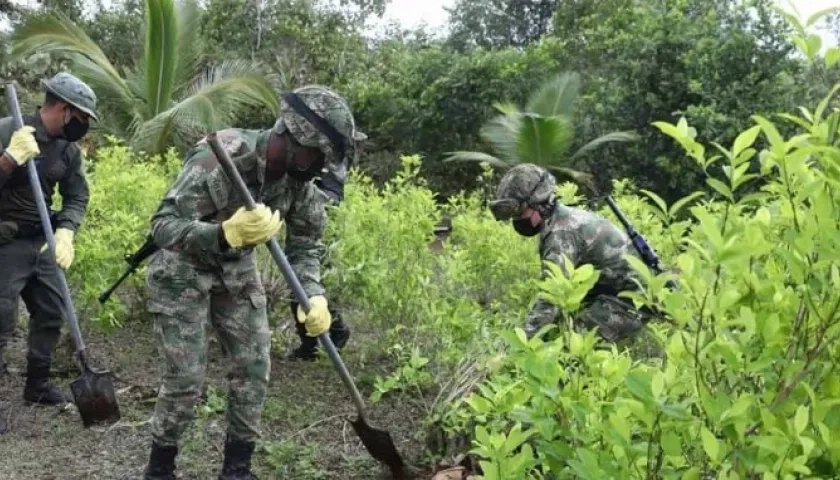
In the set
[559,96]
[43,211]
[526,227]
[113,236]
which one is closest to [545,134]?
[559,96]

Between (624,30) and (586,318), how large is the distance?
35.7 feet

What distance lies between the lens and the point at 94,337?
645cm

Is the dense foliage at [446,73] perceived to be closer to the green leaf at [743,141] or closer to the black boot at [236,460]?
the black boot at [236,460]

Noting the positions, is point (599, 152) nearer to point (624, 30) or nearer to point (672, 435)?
point (624, 30)

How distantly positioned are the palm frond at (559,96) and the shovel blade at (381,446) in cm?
1127

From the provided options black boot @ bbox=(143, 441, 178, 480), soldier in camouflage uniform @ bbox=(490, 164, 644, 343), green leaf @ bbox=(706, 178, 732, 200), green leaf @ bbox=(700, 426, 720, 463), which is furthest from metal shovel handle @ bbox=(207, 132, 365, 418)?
green leaf @ bbox=(700, 426, 720, 463)

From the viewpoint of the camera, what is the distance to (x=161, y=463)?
150 inches

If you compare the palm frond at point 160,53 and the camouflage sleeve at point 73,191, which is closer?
the camouflage sleeve at point 73,191

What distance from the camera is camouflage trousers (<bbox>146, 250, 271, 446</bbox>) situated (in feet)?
12.1

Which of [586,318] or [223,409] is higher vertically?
[586,318]

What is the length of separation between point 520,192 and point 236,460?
1.86 meters

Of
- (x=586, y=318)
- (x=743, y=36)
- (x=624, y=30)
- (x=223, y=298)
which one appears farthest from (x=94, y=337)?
(x=624, y=30)

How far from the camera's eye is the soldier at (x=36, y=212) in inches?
179

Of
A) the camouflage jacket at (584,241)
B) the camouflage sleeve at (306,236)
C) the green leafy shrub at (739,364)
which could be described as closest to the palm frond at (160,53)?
the camouflage sleeve at (306,236)
